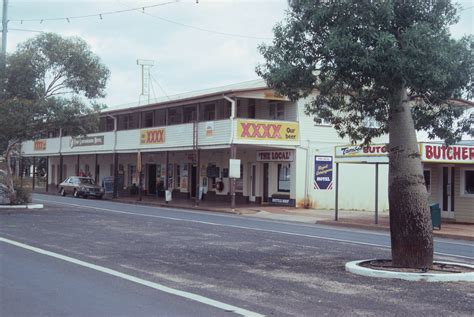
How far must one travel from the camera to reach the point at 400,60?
9336 millimetres

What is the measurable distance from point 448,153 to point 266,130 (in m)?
10.3

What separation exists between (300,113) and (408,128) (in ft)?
70.0

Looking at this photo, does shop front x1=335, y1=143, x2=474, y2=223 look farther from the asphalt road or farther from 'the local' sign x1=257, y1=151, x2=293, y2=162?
'the local' sign x1=257, y1=151, x2=293, y2=162

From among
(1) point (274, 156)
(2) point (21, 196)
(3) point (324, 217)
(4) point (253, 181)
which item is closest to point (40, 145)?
(4) point (253, 181)

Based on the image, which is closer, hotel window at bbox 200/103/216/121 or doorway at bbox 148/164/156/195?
hotel window at bbox 200/103/216/121

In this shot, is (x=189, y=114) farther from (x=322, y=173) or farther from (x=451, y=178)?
(x=451, y=178)

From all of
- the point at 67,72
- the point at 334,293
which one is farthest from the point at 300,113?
the point at 334,293

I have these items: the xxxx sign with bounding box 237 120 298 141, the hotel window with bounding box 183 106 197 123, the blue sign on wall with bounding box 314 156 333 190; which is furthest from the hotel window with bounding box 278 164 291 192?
the hotel window with bounding box 183 106 197 123

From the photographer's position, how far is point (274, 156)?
1278 inches

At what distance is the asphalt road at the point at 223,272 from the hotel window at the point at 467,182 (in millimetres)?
7531

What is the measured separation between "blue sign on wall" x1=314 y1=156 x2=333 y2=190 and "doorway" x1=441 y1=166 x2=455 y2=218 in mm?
7330

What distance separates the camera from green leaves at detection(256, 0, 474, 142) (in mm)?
9508

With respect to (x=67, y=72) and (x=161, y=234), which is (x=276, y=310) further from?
(x=67, y=72)

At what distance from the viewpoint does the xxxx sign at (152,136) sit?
3638 centimetres
